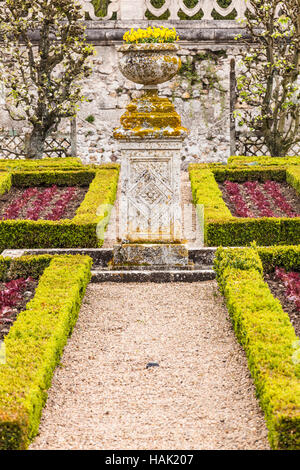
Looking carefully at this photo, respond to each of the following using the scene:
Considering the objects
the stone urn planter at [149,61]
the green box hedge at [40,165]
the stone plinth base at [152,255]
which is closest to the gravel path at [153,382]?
the stone plinth base at [152,255]

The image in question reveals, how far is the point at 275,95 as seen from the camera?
536 inches

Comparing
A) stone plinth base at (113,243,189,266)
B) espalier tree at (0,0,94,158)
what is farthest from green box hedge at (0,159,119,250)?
espalier tree at (0,0,94,158)

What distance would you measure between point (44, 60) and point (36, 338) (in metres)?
9.40

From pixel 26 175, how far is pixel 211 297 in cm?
575

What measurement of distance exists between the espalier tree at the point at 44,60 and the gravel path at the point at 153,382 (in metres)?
7.30

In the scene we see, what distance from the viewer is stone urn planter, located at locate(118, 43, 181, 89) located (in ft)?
22.7

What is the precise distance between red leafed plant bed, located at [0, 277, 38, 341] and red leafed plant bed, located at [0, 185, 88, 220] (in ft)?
8.45

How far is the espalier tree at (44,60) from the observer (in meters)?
13.0

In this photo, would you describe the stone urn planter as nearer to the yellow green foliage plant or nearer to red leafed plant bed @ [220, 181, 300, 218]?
the yellow green foliage plant

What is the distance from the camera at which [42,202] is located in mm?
10258

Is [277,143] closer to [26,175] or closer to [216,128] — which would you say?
[216,128]

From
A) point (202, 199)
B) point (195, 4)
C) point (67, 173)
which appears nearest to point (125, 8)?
point (195, 4)

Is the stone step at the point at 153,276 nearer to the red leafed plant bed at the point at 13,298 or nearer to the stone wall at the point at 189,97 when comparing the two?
the red leafed plant bed at the point at 13,298

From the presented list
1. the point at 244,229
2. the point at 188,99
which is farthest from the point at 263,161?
the point at 244,229
